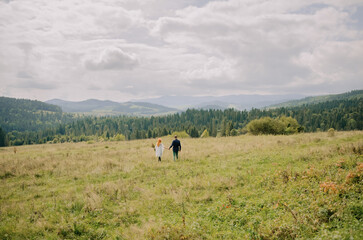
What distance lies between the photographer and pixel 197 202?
946 cm

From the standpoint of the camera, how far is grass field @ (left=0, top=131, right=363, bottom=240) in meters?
6.20

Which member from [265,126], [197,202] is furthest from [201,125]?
[197,202]

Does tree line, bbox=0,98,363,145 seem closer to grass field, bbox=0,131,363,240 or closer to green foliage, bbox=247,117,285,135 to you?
green foliage, bbox=247,117,285,135

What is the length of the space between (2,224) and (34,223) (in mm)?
1288

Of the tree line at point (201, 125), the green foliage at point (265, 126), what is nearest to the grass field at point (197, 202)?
the green foliage at point (265, 126)

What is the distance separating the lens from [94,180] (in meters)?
13.9

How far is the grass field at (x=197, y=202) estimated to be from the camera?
6.20m

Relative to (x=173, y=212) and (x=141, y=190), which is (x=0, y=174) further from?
(x=173, y=212)

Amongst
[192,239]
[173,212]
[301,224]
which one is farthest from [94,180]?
[301,224]

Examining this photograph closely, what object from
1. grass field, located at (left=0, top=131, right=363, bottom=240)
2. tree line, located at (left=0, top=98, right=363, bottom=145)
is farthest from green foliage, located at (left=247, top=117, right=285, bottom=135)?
tree line, located at (left=0, top=98, right=363, bottom=145)

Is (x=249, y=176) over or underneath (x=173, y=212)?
over

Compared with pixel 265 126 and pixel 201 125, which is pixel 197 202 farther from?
pixel 201 125

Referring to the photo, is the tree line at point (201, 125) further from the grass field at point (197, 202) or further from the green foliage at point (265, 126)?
the grass field at point (197, 202)

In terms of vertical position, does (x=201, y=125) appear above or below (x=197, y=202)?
below
